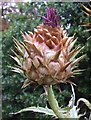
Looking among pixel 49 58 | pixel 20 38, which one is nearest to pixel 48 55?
pixel 49 58

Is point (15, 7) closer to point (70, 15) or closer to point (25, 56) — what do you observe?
point (70, 15)

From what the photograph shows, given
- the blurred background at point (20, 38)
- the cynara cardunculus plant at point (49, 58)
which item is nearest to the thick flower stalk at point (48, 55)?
the cynara cardunculus plant at point (49, 58)

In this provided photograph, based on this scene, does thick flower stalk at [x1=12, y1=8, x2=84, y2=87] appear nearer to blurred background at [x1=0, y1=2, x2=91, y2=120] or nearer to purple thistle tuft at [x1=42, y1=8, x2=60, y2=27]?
purple thistle tuft at [x1=42, y1=8, x2=60, y2=27]

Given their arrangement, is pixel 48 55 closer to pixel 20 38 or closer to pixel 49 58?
pixel 49 58

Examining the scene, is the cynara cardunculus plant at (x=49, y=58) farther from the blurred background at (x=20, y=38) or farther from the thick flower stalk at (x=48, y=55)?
the blurred background at (x=20, y=38)

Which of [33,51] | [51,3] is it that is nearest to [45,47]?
[33,51]
